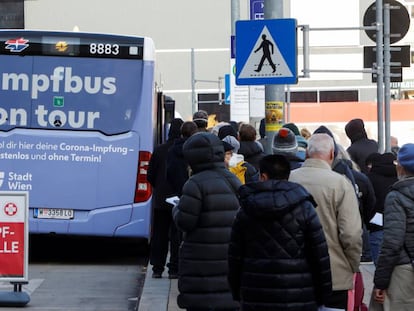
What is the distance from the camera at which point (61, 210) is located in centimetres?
1279

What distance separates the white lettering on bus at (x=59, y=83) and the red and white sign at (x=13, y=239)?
3171 mm

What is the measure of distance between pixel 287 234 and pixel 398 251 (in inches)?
40.7

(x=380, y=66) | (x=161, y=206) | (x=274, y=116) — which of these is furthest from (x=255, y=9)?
(x=274, y=116)

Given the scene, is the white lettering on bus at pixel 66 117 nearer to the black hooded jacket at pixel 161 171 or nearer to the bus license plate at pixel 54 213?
the bus license plate at pixel 54 213

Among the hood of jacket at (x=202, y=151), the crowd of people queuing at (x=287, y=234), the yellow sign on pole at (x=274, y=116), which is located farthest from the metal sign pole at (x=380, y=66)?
the hood of jacket at (x=202, y=151)

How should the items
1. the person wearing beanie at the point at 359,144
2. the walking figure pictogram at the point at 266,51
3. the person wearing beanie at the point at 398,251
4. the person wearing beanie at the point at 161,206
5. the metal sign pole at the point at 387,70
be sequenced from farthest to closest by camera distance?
1. the metal sign pole at the point at 387,70
2. the person wearing beanie at the point at 161,206
3. the person wearing beanie at the point at 359,144
4. the walking figure pictogram at the point at 266,51
5. the person wearing beanie at the point at 398,251

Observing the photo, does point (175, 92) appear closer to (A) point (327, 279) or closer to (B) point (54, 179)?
(B) point (54, 179)

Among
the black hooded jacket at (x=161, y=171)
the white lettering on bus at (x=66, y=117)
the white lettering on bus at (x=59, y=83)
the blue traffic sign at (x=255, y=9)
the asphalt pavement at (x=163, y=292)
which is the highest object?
the blue traffic sign at (x=255, y=9)

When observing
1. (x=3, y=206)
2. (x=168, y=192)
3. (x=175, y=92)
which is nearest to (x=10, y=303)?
(x=3, y=206)

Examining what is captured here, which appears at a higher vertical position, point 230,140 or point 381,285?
point 230,140

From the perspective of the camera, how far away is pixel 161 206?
472 inches

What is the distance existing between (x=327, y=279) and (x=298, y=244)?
0.27 metres

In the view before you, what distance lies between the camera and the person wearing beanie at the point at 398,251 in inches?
250

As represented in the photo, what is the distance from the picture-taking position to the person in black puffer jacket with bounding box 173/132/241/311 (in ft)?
22.7
